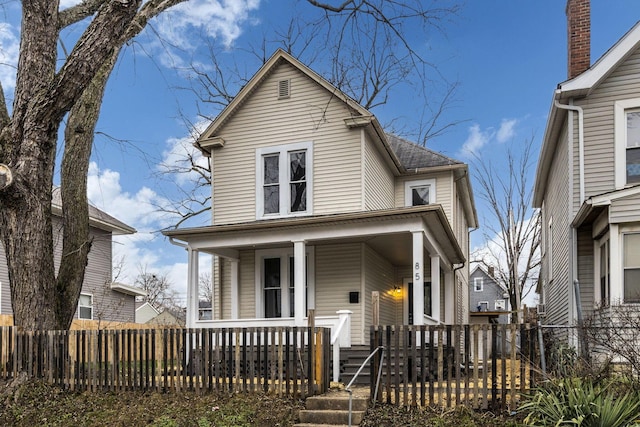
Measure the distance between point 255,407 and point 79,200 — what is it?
6389 millimetres

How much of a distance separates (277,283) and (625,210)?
794cm

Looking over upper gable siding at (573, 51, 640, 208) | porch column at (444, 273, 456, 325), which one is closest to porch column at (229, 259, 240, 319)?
porch column at (444, 273, 456, 325)

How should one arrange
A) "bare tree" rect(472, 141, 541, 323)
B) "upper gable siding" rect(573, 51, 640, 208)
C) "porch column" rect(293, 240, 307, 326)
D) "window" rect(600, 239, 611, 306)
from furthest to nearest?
"bare tree" rect(472, 141, 541, 323) → "porch column" rect(293, 240, 307, 326) → "upper gable siding" rect(573, 51, 640, 208) → "window" rect(600, 239, 611, 306)

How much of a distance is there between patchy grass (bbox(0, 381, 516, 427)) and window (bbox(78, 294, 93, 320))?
1157 centimetres

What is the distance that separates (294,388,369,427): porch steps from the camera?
730 cm

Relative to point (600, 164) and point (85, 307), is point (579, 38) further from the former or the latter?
Answer: point (85, 307)

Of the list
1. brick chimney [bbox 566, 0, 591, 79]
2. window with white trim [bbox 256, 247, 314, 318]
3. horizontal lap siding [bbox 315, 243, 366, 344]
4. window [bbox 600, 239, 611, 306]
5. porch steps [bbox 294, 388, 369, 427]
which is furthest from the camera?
window with white trim [bbox 256, 247, 314, 318]

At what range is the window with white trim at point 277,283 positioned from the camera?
13367 millimetres

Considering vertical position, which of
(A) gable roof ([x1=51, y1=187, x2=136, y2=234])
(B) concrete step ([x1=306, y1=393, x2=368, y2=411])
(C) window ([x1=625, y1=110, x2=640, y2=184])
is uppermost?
(C) window ([x1=625, y1=110, x2=640, y2=184])

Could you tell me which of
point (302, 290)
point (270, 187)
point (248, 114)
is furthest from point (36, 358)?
point (248, 114)

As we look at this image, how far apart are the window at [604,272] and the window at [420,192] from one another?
19.8 feet

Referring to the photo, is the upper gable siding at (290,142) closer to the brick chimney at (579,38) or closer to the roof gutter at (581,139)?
the roof gutter at (581,139)

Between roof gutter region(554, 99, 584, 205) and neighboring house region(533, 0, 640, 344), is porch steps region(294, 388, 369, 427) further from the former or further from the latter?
roof gutter region(554, 99, 584, 205)

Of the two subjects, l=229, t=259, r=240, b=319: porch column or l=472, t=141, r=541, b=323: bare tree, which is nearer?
l=229, t=259, r=240, b=319: porch column
